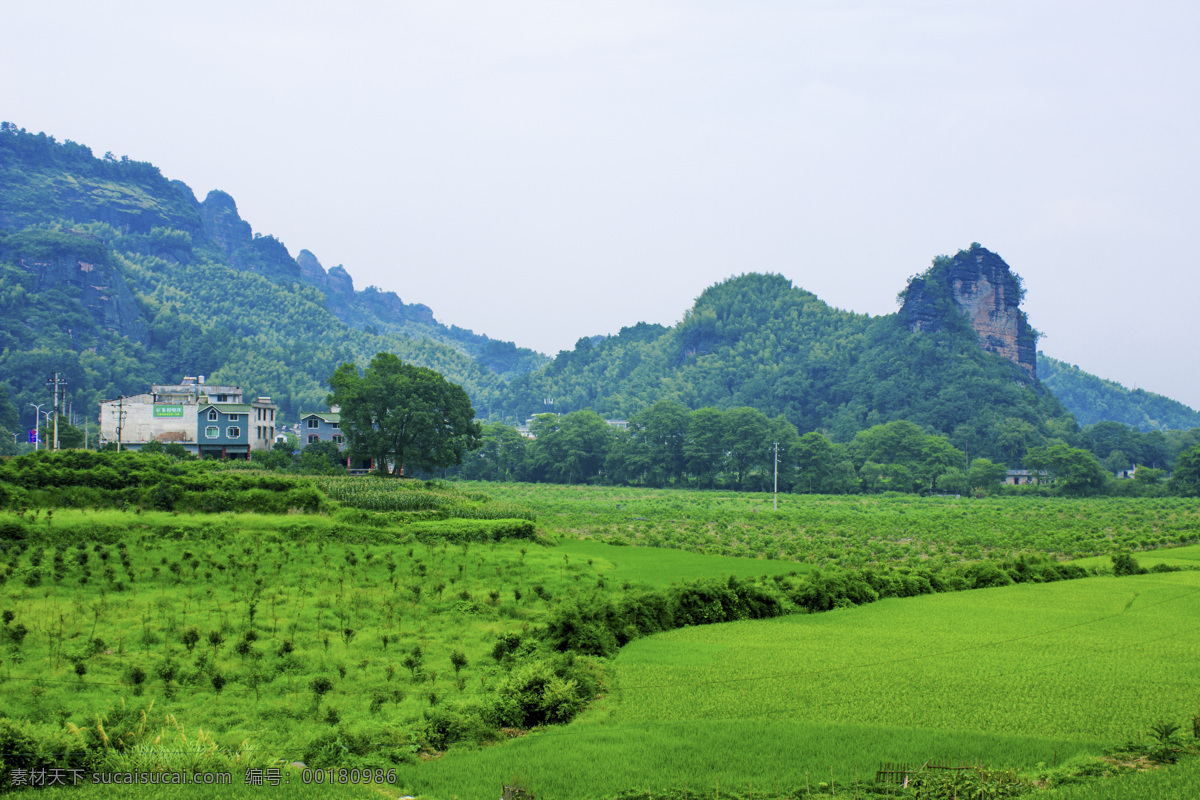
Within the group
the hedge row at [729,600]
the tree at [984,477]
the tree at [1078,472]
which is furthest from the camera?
the tree at [984,477]

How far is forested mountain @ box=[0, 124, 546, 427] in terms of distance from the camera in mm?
113438

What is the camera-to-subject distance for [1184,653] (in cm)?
1519

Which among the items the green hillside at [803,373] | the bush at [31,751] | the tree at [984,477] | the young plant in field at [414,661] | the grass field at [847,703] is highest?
the green hillside at [803,373]

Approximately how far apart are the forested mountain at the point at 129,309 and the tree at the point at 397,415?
65288 millimetres

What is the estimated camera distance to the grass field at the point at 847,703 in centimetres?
948

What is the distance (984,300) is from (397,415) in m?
114

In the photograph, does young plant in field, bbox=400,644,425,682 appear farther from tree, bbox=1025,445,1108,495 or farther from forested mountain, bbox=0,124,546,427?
forested mountain, bbox=0,124,546,427

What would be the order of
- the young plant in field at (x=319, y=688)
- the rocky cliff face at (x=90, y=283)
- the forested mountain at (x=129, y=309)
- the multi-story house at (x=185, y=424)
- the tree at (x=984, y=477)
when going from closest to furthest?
the young plant in field at (x=319, y=688) → the multi-story house at (x=185, y=424) → the tree at (x=984, y=477) → the forested mountain at (x=129, y=309) → the rocky cliff face at (x=90, y=283)

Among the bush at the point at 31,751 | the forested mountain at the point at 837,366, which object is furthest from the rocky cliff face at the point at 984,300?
the bush at the point at 31,751

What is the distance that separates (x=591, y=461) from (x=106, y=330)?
290 feet

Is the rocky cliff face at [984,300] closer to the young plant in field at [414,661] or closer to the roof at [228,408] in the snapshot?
the roof at [228,408]

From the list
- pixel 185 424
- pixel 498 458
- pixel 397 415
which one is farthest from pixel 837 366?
pixel 185 424

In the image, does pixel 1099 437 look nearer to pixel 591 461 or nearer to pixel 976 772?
pixel 591 461

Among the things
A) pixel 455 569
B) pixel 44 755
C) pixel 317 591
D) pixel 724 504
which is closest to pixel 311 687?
pixel 44 755
